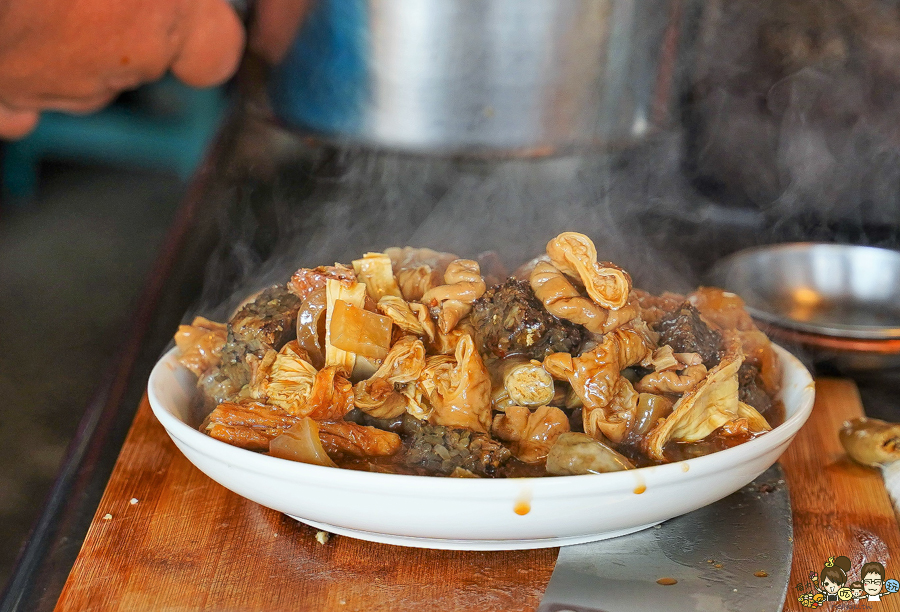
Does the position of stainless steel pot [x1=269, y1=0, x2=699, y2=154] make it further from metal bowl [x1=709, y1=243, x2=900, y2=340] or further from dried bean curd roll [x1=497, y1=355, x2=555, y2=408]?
dried bean curd roll [x1=497, y1=355, x2=555, y2=408]

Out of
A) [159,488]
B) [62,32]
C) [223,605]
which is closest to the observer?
[223,605]

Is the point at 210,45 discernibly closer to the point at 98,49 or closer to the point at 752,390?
the point at 98,49

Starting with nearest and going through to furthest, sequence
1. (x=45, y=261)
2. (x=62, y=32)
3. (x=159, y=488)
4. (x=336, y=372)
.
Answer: (x=336, y=372), (x=159, y=488), (x=62, y=32), (x=45, y=261)

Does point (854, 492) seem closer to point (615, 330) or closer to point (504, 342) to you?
point (615, 330)

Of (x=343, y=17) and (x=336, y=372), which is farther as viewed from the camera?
(x=343, y=17)

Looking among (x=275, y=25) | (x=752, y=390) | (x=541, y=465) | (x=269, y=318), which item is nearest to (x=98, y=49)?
(x=275, y=25)

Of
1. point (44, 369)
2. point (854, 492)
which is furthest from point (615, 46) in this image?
point (44, 369)

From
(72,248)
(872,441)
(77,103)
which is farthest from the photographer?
(72,248)
